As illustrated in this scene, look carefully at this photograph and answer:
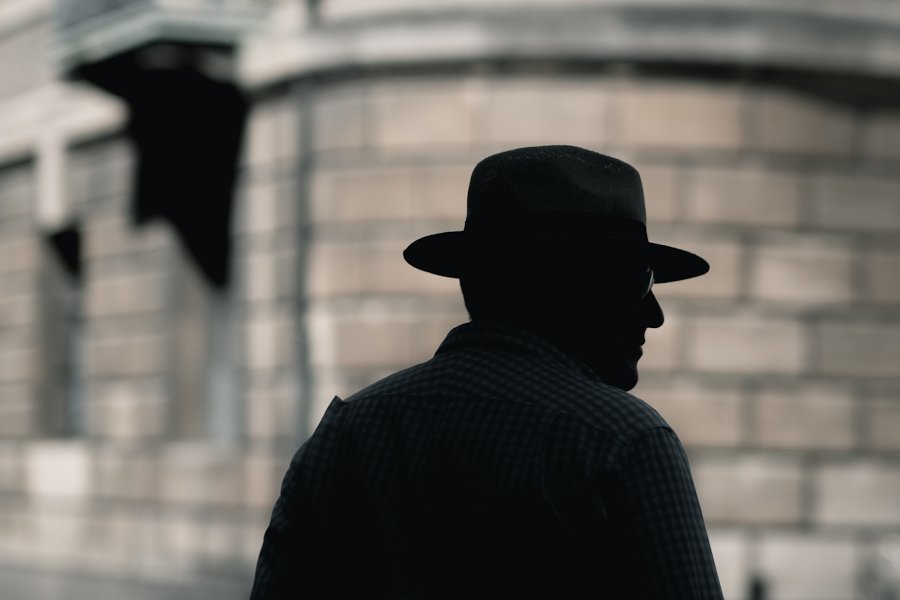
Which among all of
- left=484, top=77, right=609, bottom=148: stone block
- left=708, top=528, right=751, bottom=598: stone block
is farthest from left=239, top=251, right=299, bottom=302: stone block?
left=708, top=528, right=751, bottom=598: stone block

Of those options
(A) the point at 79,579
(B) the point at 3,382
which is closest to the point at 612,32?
(A) the point at 79,579

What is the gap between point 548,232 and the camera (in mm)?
2070

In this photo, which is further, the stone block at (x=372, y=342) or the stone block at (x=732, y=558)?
the stone block at (x=372, y=342)

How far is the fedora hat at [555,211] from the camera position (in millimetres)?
2070

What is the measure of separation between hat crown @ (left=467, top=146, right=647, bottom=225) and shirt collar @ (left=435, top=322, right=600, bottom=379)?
154mm

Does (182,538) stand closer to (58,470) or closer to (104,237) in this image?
(58,470)

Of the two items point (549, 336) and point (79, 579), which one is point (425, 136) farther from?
point (549, 336)

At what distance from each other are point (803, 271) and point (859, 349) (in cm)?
68

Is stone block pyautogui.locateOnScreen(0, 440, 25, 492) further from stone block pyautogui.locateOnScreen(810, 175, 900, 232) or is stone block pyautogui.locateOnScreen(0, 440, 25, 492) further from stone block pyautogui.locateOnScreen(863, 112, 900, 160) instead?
stone block pyautogui.locateOnScreen(863, 112, 900, 160)

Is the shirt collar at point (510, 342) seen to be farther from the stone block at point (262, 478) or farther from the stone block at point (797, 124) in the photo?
the stone block at point (262, 478)

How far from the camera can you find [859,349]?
428 inches

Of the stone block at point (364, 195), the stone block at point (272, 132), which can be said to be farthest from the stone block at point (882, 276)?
the stone block at point (272, 132)

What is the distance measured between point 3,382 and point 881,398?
941 centimetres

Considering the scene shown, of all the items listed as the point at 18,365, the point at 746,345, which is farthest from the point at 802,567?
the point at 18,365
